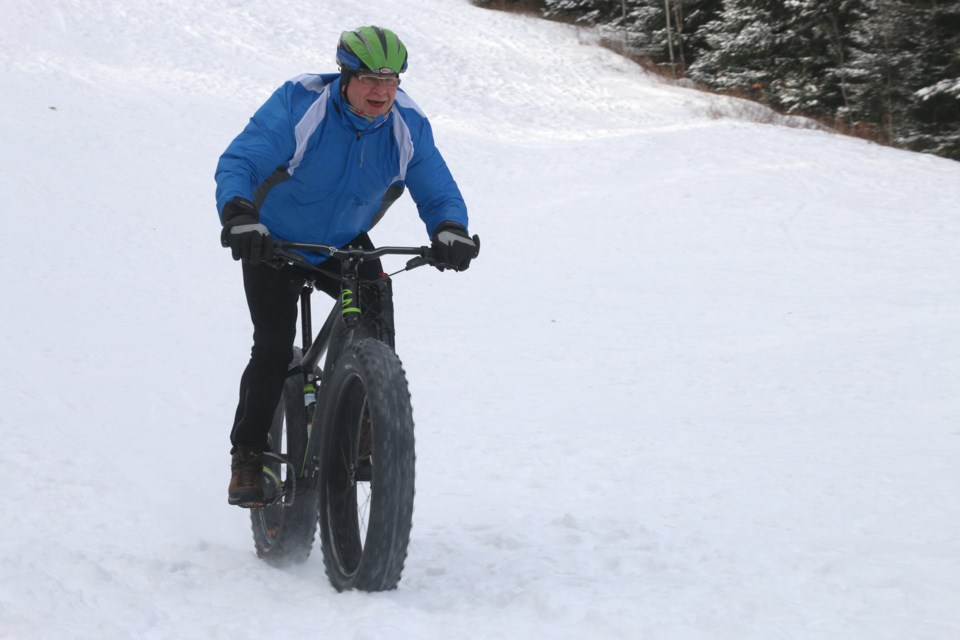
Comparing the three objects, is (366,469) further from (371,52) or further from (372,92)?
(371,52)

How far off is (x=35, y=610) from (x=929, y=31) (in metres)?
21.4

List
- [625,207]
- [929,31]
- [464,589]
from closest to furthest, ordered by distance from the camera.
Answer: [464,589], [625,207], [929,31]

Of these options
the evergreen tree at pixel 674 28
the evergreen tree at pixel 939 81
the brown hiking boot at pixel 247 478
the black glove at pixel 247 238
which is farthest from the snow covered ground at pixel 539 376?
the evergreen tree at pixel 674 28

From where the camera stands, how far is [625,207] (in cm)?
1512

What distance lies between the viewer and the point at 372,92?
3.67m

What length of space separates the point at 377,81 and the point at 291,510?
1.81 meters

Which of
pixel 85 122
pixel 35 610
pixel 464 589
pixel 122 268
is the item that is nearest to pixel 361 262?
pixel 464 589

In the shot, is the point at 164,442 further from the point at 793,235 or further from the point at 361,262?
the point at 793,235

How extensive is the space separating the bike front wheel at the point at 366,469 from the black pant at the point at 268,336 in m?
0.47

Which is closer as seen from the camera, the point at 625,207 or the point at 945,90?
the point at 625,207

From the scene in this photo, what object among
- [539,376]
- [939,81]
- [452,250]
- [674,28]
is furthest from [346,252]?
[674,28]

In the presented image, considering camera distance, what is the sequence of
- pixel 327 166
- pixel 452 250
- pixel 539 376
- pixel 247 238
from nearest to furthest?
pixel 247 238 < pixel 452 250 < pixel 327 166 < pixel 539 376

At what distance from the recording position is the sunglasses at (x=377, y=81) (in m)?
3.64

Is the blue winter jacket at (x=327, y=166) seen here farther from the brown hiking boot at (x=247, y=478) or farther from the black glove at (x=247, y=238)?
the brown hiking boot at (x=247, y=478)
